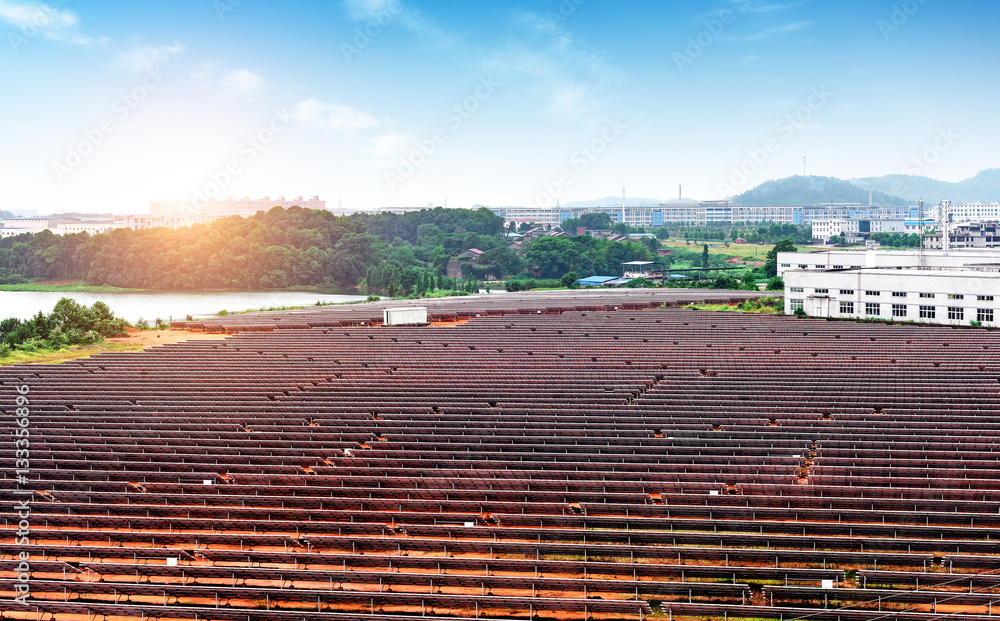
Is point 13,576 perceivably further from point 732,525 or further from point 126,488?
point 732,525

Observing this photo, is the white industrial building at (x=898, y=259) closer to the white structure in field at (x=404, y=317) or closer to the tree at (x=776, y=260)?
the tree at (x=776, y=260)

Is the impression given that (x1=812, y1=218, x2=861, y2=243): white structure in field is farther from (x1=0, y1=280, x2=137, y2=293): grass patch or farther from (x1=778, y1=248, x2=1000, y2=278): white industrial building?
(x1=0, y1=280, x2=137, y2=293): grass patch

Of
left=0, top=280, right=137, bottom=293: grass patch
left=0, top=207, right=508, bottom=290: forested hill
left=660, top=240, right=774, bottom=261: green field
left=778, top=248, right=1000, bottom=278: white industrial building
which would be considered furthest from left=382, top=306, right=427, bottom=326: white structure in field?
left=660, top=240, right=774, bottom=261: green field

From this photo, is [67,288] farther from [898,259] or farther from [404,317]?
[898,259]

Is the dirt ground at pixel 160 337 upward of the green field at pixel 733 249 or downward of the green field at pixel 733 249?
downward

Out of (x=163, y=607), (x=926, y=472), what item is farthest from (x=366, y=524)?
(x=926, y=472)

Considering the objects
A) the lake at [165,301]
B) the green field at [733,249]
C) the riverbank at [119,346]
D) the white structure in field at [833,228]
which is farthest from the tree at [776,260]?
the white structure in field at [833,228]
